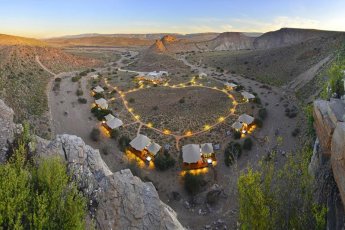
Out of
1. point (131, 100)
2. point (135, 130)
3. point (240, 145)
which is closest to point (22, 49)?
point (131, 100)

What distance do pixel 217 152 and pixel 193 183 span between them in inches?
279

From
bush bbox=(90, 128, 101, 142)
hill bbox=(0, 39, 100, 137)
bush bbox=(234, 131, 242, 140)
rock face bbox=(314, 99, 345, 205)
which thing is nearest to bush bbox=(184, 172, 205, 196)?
bush bbox=(234, 131, 242, 140)

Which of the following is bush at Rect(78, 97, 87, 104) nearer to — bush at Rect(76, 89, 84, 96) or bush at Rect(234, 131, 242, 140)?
bush at Rect(76, 89, 84, 96)

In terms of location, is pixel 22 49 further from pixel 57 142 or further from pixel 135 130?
pixel 57 142

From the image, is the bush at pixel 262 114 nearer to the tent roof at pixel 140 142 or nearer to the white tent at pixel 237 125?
the white tent at pixel 237 125

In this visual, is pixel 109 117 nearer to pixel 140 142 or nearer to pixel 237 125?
pixel 140 142

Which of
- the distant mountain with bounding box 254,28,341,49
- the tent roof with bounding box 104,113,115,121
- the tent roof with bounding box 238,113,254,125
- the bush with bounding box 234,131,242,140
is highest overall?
the distant mountain with bounding box 254,28,341,49

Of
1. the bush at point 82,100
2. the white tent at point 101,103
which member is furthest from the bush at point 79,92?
the white tent at point 101,103

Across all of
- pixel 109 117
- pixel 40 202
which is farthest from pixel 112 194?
pixel 109 117

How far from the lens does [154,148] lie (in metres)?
35.4

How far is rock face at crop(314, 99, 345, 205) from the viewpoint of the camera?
12.6 metres

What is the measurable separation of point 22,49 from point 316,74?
69953 millimetres

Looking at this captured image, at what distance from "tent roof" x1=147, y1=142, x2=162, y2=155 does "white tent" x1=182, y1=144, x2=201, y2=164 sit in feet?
10.6

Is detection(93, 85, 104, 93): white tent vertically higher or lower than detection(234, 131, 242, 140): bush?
higher
